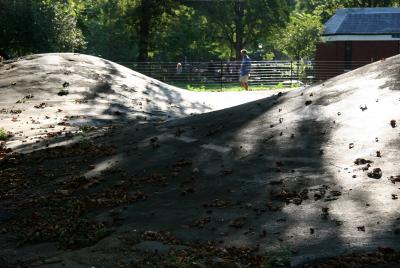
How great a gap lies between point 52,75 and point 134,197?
40.8ft

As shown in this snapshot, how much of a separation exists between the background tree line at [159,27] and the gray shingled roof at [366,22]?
5.83 ft

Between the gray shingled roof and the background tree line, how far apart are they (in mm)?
1776

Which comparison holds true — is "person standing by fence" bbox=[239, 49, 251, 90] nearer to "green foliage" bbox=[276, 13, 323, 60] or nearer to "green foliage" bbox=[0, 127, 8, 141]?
"green foliage" bbox=[276, 13, 323, 60]

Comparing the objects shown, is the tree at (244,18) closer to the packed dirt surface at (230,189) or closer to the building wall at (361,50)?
the building wall at (361,50)

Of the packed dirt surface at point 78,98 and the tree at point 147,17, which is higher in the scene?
the tree at point 147,17

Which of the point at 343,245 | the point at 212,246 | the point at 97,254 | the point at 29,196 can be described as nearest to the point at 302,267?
the point at 343,245

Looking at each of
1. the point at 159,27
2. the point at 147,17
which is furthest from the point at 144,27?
the point at 159,27

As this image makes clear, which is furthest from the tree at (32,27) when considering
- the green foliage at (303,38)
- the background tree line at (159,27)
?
the green foliage at (303,38)

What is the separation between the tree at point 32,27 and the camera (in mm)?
27688

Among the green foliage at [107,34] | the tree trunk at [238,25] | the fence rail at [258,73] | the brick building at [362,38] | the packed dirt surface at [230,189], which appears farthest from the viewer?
the tree trunk at [238,25]

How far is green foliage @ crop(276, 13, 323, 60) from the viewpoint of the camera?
42.1 m

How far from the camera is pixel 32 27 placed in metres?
28.0

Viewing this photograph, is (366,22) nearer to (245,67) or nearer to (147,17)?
(147,17)

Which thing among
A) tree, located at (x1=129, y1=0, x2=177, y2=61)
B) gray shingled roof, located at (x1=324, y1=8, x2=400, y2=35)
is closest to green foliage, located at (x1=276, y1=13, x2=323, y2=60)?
gray shingled roof, located at (x1=324, y1=8, x2=400, y2=35)
